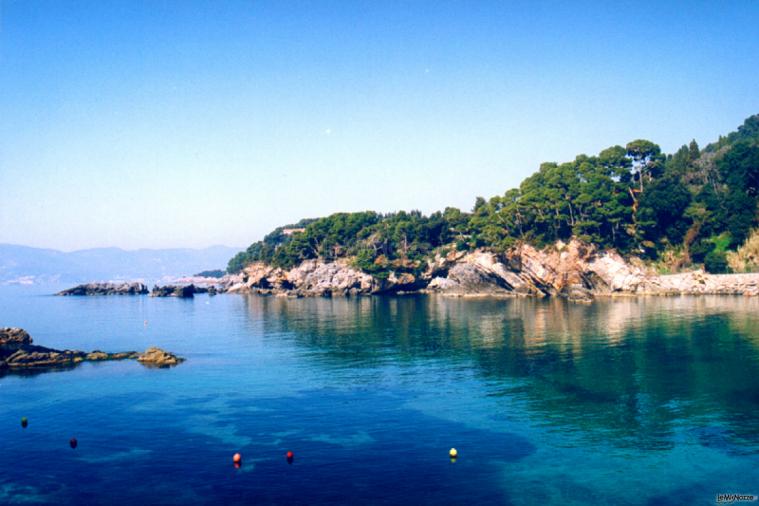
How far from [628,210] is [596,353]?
79650 millimetres

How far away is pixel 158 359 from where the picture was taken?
187 ft

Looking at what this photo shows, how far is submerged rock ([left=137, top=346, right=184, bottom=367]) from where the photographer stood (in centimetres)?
5625

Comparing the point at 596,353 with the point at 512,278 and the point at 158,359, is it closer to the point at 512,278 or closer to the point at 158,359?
the point at 158,359

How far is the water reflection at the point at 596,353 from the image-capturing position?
112ft

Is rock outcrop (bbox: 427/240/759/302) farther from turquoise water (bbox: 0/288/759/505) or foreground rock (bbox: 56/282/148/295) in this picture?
foreground rock (bbox: 56/282/148/295)

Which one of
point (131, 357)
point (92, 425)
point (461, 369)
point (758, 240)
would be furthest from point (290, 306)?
point (758, 240)

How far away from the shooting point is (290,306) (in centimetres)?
12438

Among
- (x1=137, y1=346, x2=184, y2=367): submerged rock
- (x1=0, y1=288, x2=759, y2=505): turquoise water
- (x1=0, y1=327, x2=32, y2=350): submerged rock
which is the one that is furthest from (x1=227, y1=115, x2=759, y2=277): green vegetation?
(x1=0, y1=327, x2=32, y2=350): submerged rock

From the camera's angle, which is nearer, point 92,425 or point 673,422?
point 673,422

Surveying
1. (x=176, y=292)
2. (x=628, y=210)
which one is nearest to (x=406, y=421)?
(x=628, y=210)

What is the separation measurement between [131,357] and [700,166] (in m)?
140

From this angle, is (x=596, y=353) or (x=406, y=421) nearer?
(x=406, y=421)

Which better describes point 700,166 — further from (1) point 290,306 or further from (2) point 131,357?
(2) point 131,357

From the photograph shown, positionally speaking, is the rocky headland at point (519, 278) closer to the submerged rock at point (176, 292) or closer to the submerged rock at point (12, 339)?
the submerged rock at point (176, 292)
